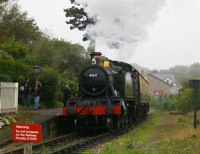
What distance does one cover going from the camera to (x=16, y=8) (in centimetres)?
5112

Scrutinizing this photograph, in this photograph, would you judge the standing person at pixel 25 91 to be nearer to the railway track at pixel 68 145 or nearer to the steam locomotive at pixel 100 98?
the steam locomotive at pixel 100 98

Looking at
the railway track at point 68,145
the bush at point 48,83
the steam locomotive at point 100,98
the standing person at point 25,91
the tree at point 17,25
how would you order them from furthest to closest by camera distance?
the tree at point 17,25, the bush at point 48,83, the standing person at point 25,91, the steam locomotive at point 100,98, the railway track at point 68,145

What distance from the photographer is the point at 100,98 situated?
60.0 feet

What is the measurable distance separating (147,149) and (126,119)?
8852 millimetres

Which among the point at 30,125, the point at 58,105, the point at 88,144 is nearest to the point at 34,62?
the point at 58,105

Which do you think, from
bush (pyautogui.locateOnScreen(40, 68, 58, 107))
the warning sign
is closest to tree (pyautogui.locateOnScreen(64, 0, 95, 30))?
bush (pyautogui.locateOnScreen(40, 68, 58, 107))

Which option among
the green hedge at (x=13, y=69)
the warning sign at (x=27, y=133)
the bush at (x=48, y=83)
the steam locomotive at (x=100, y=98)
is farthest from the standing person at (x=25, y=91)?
the warning sign at (x=27, y=133)

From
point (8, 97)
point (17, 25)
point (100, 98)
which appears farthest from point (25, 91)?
point (17, 25)

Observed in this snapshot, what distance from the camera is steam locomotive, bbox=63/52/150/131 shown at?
17.7 meters

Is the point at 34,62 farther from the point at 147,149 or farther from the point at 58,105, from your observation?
the point at 147,149

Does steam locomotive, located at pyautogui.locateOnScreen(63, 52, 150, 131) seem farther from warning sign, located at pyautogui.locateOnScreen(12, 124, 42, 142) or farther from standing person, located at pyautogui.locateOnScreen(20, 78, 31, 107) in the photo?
warning sign, located at pyautogui.locateOnScreen(12, 124, 42, 142)

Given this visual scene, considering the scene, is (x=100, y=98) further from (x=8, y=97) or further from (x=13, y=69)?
(x=13, y=69)

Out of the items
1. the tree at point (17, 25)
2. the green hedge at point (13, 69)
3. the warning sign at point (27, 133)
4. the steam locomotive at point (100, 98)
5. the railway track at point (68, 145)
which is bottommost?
the railway track at point (68, 145)

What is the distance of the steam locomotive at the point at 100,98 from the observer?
57.9 feet
